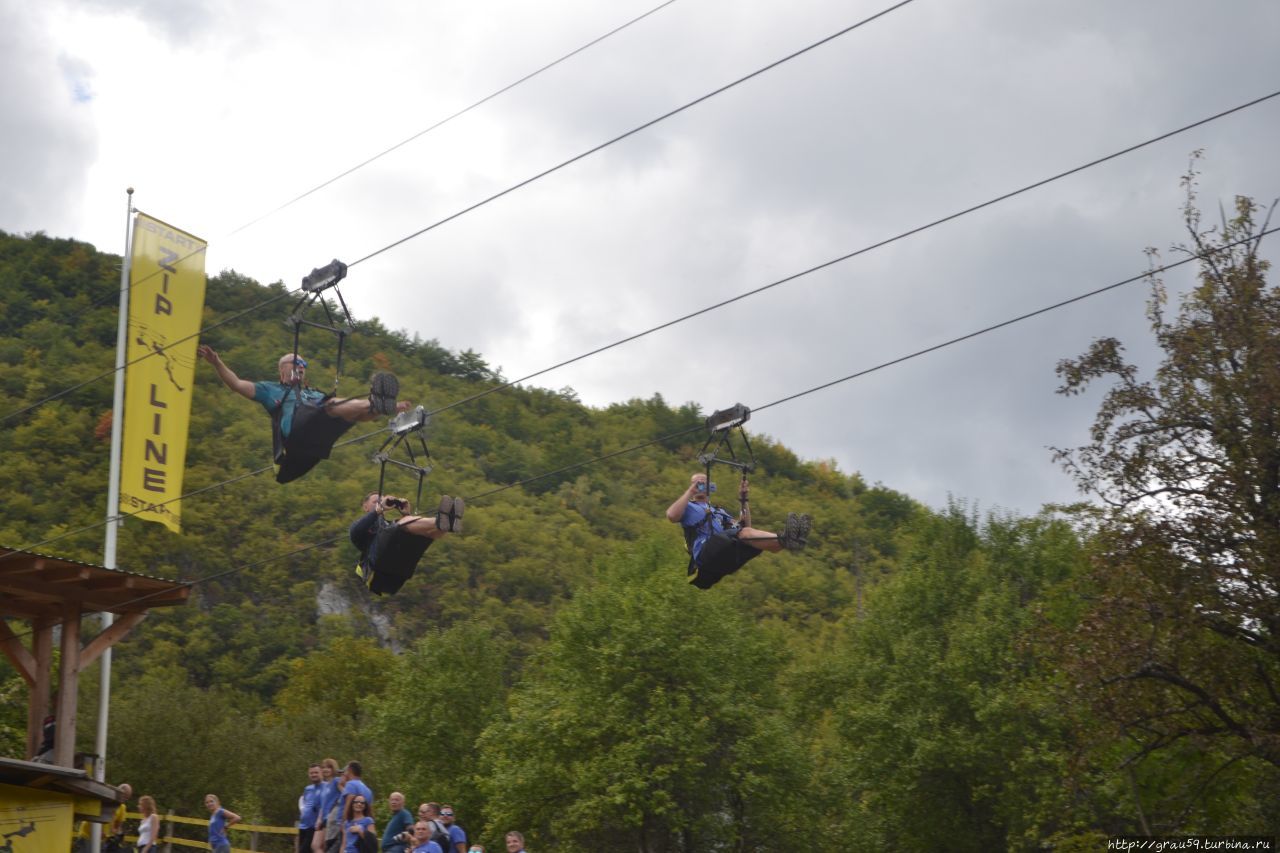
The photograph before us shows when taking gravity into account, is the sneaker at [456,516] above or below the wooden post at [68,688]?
above

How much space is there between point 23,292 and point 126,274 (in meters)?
69.2

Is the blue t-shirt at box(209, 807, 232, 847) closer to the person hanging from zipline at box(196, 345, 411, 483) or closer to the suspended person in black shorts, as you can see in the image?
the person hanging from zipline at box(196, 345, 411, 483)

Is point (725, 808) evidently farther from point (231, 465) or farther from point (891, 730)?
point (231, 465)

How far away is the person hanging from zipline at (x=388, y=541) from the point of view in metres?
12.9

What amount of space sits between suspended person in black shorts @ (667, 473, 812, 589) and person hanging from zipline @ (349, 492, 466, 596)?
239cm

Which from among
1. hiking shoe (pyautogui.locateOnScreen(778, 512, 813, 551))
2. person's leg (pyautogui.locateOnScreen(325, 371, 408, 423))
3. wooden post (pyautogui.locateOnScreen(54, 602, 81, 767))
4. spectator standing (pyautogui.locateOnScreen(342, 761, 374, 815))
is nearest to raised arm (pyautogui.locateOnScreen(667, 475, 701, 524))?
hiking shoe (pyautogui.locateOnScreen(778, 512, 813, 551))

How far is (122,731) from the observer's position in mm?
31578

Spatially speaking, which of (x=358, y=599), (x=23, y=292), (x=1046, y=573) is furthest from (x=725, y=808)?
(x=23, y=292)

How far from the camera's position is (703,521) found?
44.0 feet

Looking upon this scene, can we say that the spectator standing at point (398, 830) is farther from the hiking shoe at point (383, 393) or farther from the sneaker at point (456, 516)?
the hiking shoe at point (383, 393)

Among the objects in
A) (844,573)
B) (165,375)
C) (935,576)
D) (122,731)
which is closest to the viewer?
(165,375)

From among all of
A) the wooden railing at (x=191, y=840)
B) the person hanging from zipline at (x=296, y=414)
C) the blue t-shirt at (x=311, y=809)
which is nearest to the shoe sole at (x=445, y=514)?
the person hanging from zipline at (x=296, y=414)

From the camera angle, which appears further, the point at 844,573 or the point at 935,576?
the point at 844,573

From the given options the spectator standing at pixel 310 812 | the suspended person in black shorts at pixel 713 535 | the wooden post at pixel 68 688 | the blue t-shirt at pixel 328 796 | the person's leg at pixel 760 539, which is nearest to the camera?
the person's leg at pixel 760 539
